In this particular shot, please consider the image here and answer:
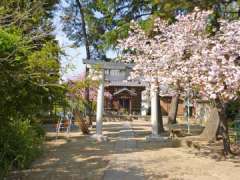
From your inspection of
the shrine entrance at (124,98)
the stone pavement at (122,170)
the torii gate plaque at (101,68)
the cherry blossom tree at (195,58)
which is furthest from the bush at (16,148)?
the shrine entrance at (124,98)

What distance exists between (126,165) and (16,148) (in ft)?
9.32

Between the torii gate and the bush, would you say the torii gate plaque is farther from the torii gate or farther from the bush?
the bush

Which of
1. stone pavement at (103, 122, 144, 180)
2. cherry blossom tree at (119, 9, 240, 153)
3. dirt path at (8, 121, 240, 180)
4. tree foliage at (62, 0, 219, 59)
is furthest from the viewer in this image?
tree foliage at (62, 0, 219, 59)

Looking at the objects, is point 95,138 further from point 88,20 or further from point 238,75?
point 238,75

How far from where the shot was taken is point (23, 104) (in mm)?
8031

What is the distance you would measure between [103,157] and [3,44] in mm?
6656

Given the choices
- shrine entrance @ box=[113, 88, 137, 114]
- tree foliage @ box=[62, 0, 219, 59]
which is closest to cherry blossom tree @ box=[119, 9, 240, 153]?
tree foliage @ box=[62, 0, 219, 59]

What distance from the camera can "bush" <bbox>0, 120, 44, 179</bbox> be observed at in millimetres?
9512

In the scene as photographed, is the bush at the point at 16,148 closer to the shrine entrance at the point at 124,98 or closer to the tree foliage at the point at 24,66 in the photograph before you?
the tree foliage at the point at 24,66

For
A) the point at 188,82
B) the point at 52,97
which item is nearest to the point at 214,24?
the point at 188,82

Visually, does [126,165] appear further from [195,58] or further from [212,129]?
→ [212,129]

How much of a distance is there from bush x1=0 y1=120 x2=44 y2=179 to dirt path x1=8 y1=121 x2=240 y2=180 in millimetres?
290

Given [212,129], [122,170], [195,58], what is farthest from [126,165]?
[212,129]

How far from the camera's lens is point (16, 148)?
11.1 metres
